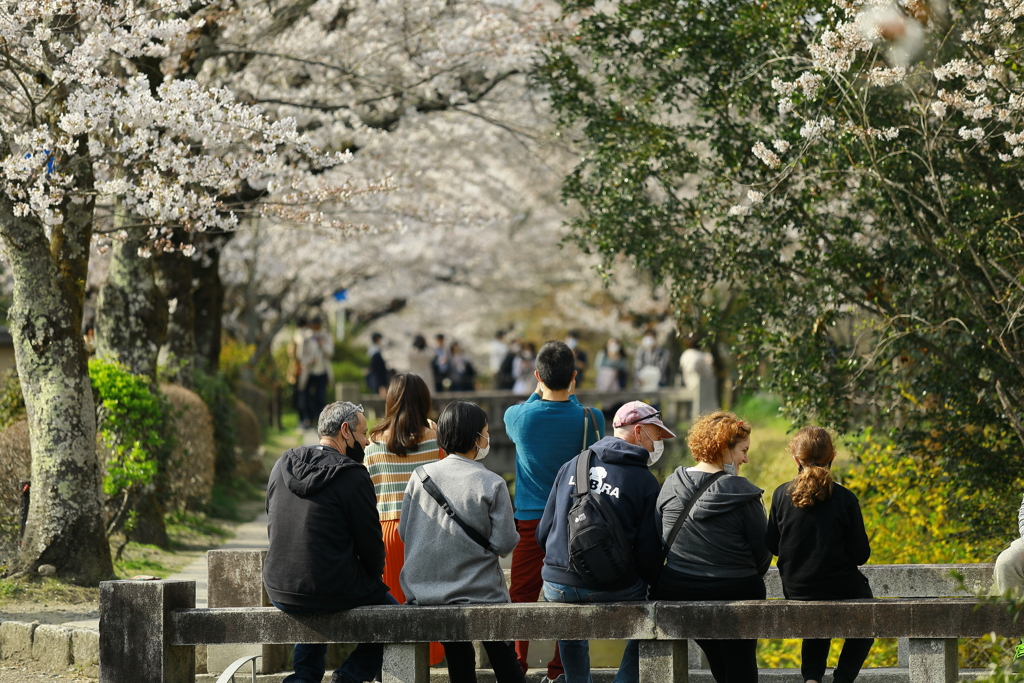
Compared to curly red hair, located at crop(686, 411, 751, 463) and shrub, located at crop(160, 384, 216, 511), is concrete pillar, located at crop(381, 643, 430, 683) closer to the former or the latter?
curly red hair, located at crop(686, 411, 751, 463)

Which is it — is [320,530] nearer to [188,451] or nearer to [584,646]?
[584,646]

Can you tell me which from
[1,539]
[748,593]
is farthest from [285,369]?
[748,593]

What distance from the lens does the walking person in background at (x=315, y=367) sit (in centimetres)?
1752

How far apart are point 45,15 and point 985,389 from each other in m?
6.54

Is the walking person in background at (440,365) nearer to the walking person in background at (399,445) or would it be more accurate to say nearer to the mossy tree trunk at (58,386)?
the mossy tree trunk at (58,386)

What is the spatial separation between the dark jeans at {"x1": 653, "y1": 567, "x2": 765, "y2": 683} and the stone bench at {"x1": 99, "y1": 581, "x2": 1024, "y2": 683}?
0.11 metres

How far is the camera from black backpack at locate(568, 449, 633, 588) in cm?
421

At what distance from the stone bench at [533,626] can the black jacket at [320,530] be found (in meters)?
0.18

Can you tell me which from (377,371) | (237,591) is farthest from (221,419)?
(377,371)

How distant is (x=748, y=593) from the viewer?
442 cm

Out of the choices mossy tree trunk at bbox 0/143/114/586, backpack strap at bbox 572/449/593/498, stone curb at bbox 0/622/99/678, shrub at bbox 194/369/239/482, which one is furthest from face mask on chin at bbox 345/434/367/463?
→ shrub at bbox 194/369/239/482

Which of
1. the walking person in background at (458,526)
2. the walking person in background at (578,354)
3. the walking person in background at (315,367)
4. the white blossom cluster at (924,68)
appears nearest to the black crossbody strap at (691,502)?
the walking person in background at (458,526)

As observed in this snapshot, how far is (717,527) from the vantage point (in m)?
4.30

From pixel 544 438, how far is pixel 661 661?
1.21 m
